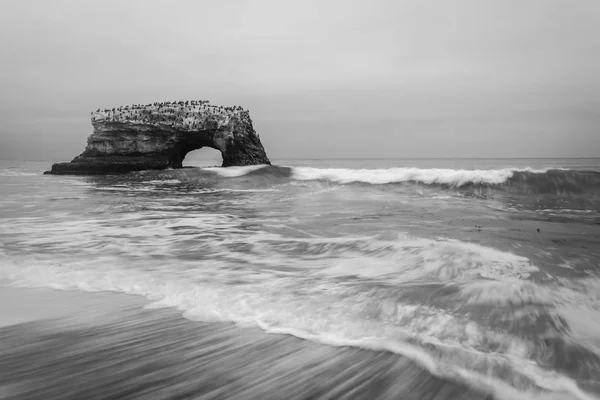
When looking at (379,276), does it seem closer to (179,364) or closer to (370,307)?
(370,307)

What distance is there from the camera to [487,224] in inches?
264

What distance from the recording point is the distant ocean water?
2.04 m

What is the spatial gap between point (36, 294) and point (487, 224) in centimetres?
682

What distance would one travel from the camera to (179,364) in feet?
6.24

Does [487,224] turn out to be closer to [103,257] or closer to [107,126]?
[103,257]

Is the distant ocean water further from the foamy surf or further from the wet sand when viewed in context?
the wet sand

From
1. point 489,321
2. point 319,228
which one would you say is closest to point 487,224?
point 319,228

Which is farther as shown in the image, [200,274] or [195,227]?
[195,227]

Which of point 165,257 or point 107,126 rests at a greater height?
point 107,126

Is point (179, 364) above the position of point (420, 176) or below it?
below

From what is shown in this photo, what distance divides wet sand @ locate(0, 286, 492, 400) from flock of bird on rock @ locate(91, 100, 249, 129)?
88.1ft

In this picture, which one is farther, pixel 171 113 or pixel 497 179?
pixel 171 113

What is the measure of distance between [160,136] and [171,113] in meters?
2.05

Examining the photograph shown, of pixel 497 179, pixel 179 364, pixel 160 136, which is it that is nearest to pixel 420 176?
pixel 497 179
